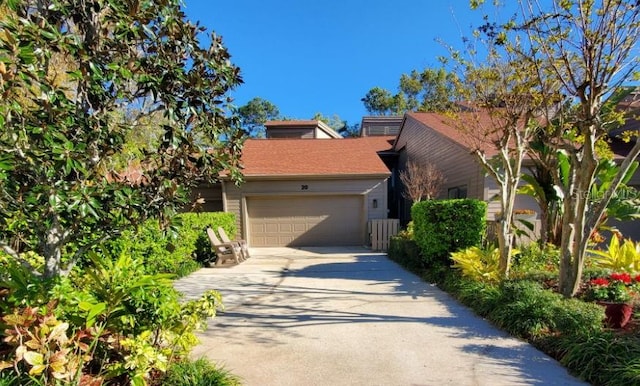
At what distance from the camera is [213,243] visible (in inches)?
357

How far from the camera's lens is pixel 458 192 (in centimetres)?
1173

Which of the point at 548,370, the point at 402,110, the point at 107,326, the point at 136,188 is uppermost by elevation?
the point at 402,110

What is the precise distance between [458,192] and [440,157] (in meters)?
1.80

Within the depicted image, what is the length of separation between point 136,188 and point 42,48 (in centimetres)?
120

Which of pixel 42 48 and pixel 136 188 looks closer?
pixel 42 48

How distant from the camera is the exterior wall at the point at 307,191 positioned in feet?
41.7

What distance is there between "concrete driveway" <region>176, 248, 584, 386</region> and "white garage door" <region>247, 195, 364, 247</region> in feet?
19.5

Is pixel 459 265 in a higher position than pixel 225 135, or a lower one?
lower

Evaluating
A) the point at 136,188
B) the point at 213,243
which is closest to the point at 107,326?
the point at 136,188

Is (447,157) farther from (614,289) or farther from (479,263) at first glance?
(614,289)

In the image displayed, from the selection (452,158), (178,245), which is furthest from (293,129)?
(178,245)

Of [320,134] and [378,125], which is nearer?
[320,134]

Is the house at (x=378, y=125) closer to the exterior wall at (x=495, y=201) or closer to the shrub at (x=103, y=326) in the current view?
the exterior wall at (x=495, y=201)

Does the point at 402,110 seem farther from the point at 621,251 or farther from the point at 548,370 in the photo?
the point at 548,370
